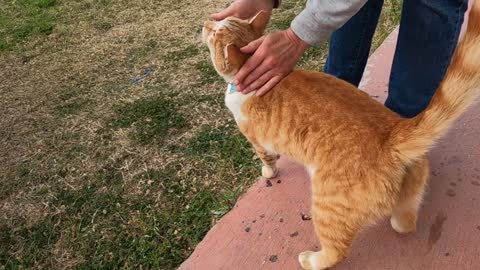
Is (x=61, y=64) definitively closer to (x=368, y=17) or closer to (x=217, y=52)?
(x=217, y=52)

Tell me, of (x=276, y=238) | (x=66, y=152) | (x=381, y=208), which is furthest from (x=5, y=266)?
(x=381, y=208)

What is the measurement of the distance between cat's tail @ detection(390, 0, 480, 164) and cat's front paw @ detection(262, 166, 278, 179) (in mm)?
788

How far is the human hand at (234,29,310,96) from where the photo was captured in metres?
1.56

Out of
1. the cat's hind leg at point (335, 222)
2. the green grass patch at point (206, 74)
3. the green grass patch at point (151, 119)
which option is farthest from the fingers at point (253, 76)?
the green grass patch at point (206, 74)

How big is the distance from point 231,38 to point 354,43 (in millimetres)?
663

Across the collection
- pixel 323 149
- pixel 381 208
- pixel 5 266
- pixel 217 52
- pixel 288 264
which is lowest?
pixel 5 266

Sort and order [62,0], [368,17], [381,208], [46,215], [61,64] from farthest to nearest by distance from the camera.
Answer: [62,0] < [61,64] < [46,215] < [368,17] < [381,208]

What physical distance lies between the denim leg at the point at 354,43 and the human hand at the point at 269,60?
54cm

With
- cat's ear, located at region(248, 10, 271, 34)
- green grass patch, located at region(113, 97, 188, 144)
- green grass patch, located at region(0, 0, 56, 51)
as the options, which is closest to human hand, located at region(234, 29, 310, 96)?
cat's ear, located at region(248, 10, 271, 34)

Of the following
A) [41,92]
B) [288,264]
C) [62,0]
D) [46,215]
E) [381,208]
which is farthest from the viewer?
[62,0]

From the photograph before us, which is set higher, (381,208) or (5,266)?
(381,208)

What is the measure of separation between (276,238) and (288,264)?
5.2 inches

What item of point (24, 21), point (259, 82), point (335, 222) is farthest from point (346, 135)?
point (24, 21)

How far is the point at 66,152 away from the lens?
102 inches
